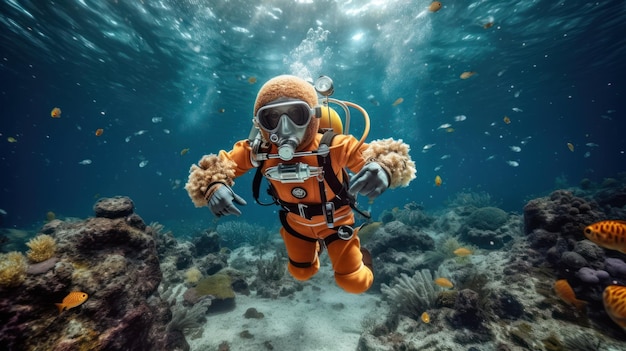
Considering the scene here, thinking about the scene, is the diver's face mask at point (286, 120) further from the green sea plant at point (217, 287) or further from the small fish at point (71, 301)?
the green sea plant at point (217, 287)

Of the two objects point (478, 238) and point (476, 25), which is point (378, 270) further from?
point (476, 25)

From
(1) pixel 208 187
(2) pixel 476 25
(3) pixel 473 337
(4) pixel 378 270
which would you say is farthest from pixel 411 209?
(1) pixel 208 187

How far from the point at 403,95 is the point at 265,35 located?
17120 millimetres

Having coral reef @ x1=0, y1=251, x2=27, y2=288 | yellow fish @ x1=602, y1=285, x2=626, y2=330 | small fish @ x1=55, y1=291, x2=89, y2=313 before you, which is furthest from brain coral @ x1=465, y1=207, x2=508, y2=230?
coral reef @ x1=0, y1=251, x2=27, y2=288

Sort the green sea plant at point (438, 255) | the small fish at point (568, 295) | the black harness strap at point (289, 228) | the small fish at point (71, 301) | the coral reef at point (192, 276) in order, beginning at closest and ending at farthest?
the small fish at point (71, 301) → the black harness strap at point (289, 228) → the small fish at point (568, 295) → the coral reef at point (192, 276) → the green sea plant at point (438, 255)

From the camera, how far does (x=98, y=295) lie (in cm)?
322

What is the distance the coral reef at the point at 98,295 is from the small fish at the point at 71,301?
7 cm

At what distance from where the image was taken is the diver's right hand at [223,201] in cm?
246

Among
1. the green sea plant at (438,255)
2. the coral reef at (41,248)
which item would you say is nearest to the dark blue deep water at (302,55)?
the green sea plant at (438,255)

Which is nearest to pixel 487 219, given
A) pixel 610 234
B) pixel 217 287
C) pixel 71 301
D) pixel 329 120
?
pixel 610 234

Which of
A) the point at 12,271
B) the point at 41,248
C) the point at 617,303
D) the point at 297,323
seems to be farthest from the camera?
the point at 297,323

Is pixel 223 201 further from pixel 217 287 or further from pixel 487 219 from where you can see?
pixel 487 219

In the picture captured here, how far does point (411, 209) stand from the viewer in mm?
16516

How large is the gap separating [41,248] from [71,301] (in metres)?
0.97
